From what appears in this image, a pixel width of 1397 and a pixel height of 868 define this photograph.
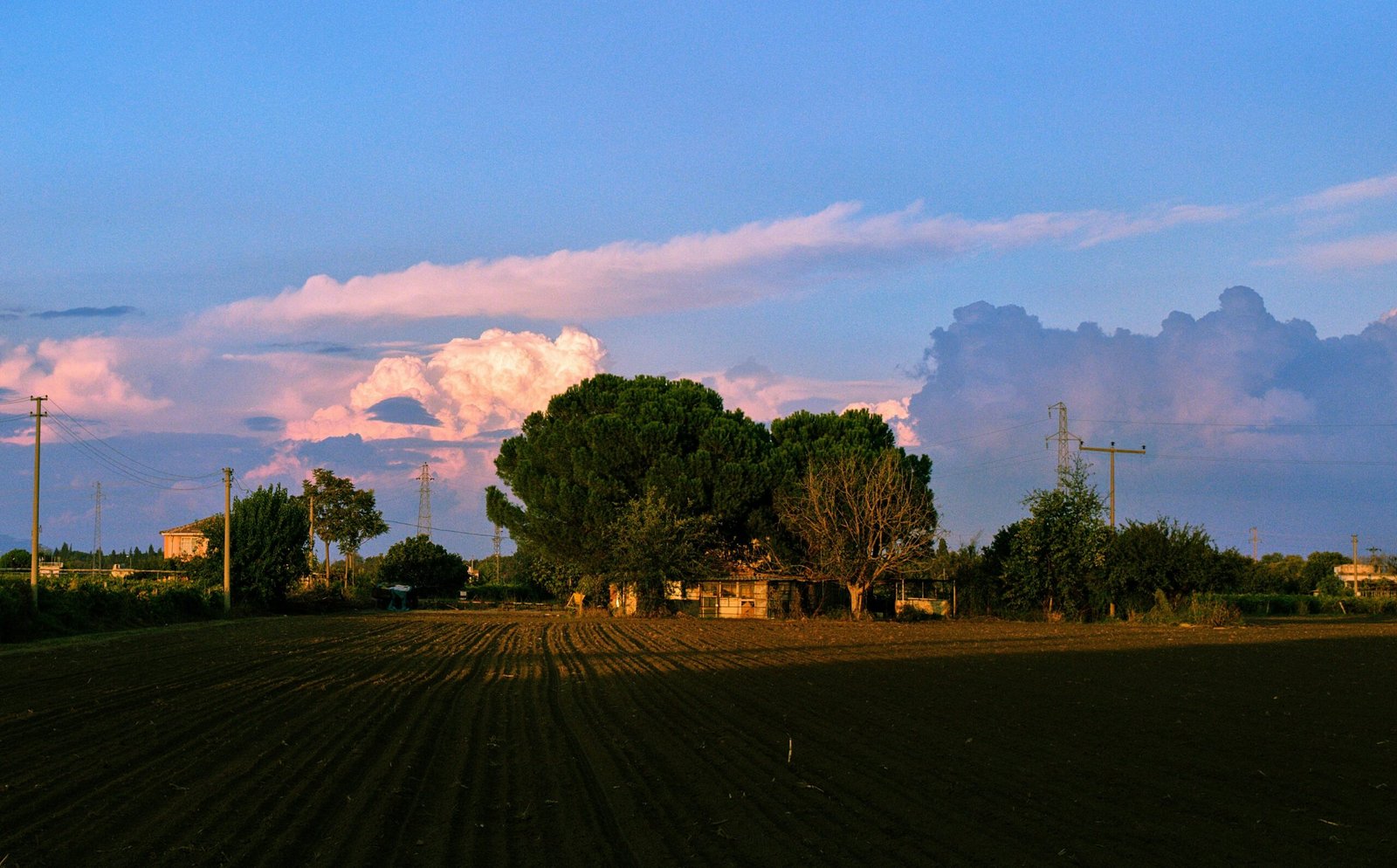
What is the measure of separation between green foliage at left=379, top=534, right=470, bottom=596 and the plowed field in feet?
238

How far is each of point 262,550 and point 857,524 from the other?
32.7m

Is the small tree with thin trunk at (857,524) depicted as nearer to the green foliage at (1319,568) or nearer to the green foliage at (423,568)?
the green foliage at (423,568)

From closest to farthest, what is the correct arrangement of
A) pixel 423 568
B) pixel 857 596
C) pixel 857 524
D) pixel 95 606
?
pixel 95 606, pixel 857 524, pixel 857 596, pixel 423 568

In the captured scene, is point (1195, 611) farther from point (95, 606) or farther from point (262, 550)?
point (262, 550)

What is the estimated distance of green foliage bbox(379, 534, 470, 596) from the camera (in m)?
95.6

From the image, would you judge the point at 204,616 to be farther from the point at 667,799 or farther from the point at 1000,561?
the point at 667,799

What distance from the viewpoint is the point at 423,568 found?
95875 mm

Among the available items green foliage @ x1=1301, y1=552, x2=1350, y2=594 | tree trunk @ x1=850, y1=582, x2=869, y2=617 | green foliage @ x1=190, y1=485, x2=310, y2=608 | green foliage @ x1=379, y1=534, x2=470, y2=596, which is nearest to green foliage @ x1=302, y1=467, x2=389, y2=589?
green foliage @ x1=379, y1=534, x2=470, y2=596

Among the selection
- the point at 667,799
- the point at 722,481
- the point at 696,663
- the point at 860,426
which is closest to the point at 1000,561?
the point at 860,426

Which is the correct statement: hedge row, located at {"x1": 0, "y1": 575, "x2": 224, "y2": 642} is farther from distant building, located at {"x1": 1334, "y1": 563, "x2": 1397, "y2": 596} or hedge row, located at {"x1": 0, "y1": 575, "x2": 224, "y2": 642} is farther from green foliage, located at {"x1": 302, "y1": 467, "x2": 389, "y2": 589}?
distant building, located at {"x1": 1334, "y1": 563, "x2": 1397, "y2": 596}

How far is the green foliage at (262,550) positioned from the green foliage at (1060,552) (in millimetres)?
38464

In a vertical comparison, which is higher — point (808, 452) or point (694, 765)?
point (808, 452)

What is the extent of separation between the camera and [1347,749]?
12.6 meters

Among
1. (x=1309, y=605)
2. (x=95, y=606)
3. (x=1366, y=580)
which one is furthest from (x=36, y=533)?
(x=1366, y=580)
